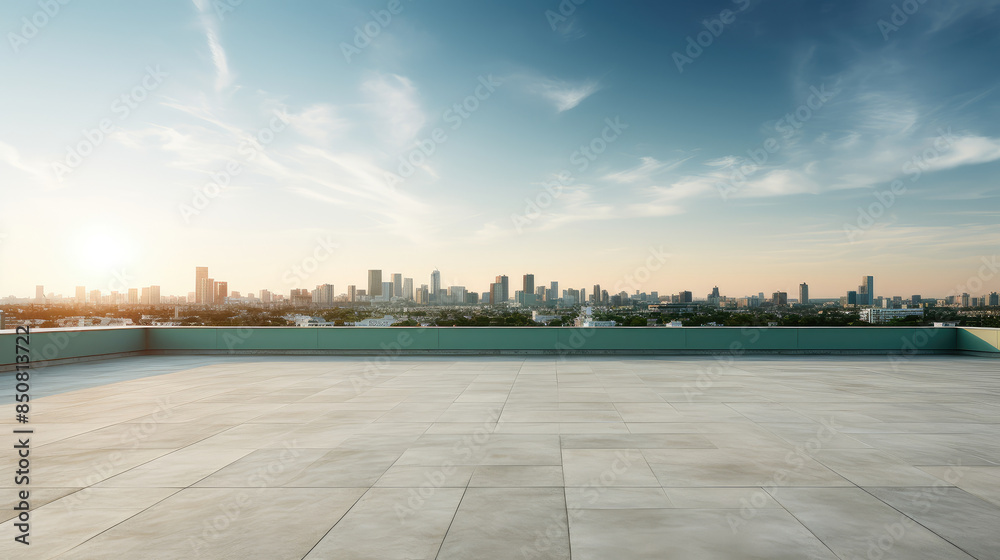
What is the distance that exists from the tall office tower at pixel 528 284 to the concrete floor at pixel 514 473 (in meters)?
12.8

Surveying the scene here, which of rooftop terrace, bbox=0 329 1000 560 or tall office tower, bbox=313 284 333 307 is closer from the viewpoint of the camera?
rooftop terrace, bbox=0 329 1000 560

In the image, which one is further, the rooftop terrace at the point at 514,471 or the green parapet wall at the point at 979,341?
the green parapet wall at the point at 979,341

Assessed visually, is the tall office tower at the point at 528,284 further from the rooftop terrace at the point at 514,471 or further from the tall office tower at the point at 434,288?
the rooftop terrace at the point at 514,471

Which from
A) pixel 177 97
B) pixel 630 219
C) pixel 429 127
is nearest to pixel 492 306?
pixel 429 127

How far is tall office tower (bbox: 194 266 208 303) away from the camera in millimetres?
21609

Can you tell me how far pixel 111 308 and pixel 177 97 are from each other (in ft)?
27.8

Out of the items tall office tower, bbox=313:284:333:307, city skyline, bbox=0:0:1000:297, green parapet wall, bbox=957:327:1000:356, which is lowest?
green parapet wall, bbox=957:327:1000:356

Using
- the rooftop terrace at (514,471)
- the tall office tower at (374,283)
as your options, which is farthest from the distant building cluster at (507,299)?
the rooftop terrace at (514,471)

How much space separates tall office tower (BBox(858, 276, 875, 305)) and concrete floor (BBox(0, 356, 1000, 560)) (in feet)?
33.9

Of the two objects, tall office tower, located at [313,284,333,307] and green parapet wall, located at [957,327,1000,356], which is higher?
tall office tower, located at [313,284,333,307]

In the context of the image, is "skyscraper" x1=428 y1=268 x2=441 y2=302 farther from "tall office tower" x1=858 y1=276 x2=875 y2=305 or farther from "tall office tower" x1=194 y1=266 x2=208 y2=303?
"tall office tower" x1=858 y1=276 x2=875 y2=305

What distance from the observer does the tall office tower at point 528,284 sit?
23.7 metres

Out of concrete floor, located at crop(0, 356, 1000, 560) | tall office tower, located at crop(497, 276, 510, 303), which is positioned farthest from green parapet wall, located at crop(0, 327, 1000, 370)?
concrete floor, located at crop(0, 356, 1000, 560)

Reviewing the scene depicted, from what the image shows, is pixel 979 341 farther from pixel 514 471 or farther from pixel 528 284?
pixel 514 471
